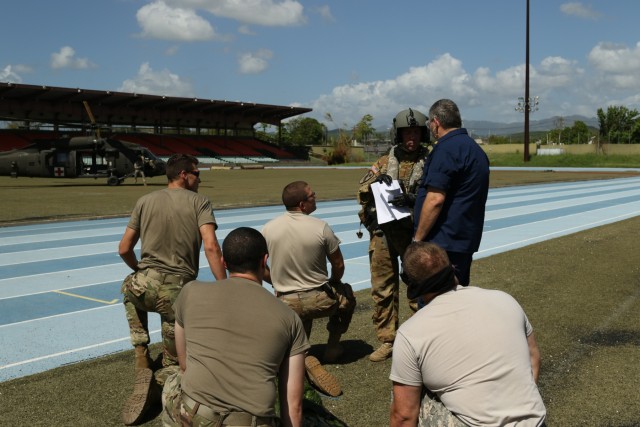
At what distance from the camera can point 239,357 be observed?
282cm

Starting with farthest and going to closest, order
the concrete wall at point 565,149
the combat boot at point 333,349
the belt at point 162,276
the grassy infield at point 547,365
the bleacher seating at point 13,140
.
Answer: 1. the concrete wall at point 565,149
2. the bleacher seating at point 13,140
3. the combat boot at point 333,349
4. the belt at point 162,276
5. the grassy infield at point 547,365

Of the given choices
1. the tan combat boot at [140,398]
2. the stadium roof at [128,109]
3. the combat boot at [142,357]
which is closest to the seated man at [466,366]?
the tan combat boot at [140,398]

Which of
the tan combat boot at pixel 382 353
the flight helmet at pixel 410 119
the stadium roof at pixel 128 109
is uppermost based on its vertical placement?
the stadium roof at pixel 128 109

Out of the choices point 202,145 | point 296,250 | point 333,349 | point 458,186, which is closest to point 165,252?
point 296,250

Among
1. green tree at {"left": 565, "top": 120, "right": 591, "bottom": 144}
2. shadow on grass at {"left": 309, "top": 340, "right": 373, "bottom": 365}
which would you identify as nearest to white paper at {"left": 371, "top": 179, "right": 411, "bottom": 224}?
shadow on grass at {"left": 309, "top": 340, "right": 373, "bottom": 365}

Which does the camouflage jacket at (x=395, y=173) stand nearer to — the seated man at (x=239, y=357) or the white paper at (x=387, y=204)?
the white paper at (x=387, y=204)

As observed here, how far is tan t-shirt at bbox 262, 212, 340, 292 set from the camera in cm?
509

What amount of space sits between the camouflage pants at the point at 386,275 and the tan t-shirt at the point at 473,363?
114 inches

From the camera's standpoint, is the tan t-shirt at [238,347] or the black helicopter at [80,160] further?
the black helicopter at [80,160]

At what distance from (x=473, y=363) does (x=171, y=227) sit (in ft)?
8.84

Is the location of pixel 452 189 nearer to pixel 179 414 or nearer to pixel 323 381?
pixel 323 381

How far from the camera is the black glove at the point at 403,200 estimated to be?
552 cm

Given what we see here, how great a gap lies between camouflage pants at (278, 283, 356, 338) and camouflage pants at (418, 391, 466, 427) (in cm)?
229

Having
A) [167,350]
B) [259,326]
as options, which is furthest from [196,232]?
[259,326]
